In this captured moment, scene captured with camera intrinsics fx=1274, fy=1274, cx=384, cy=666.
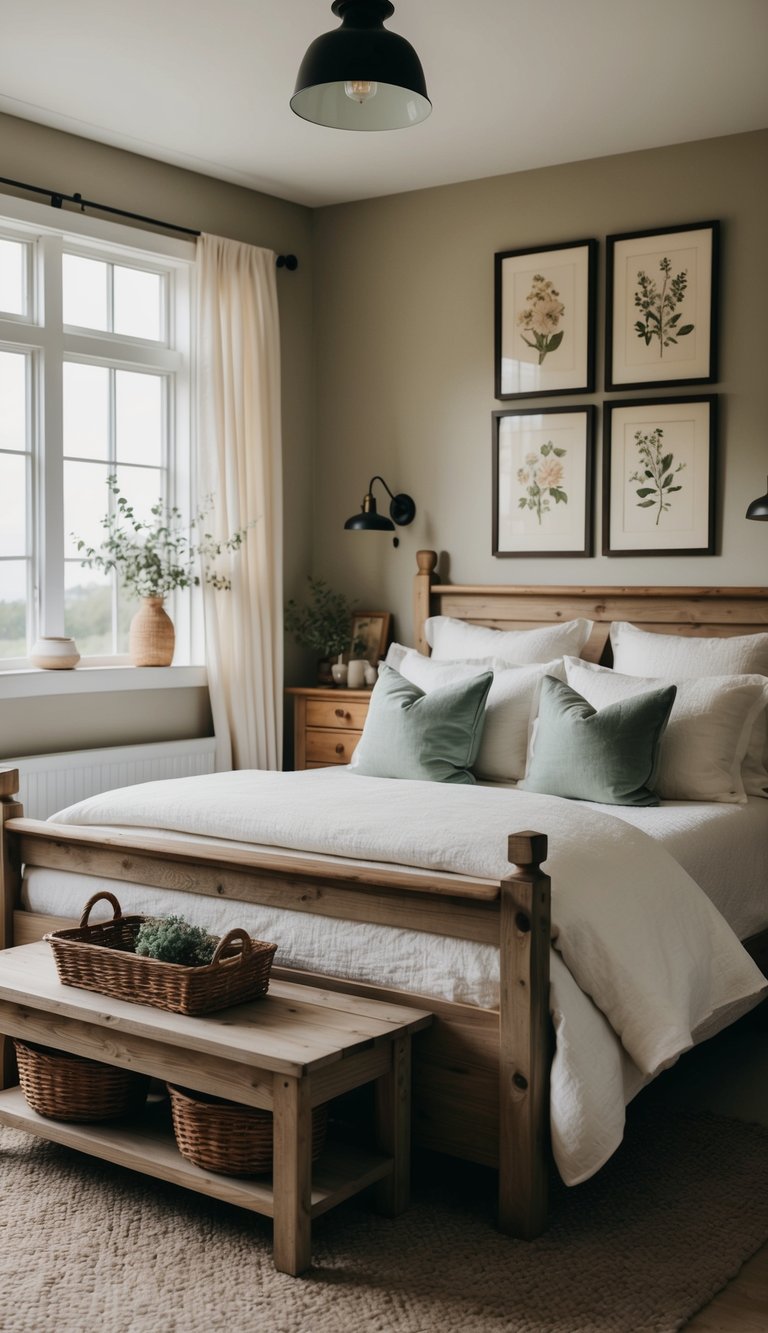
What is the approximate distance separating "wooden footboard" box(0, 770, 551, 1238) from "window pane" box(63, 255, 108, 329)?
7.81 ft

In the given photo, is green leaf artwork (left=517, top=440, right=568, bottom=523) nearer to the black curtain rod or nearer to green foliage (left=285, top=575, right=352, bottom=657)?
green foliage (left=285, top=575, right=352, bottom=657)

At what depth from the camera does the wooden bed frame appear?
96.1 inches

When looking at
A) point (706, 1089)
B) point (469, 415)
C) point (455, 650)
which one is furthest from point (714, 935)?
point (469, 415)

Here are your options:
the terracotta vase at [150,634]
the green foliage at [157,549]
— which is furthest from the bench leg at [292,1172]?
the green foliage at [157,549]

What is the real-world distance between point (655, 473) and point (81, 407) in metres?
2.07

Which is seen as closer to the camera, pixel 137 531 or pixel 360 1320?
pixel 360 1320

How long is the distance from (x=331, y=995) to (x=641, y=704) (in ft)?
4.36

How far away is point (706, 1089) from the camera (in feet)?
10.8

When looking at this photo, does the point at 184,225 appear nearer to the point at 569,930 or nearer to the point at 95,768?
the point at 95,768

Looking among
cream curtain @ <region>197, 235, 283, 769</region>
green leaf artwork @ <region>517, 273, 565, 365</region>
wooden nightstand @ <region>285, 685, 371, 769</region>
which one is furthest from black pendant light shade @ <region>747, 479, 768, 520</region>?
cream curtain @ <region>197, 235, 283, 769</region>

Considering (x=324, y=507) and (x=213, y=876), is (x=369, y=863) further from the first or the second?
(x=324, y=507)

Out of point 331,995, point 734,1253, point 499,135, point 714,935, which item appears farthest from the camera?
point 499,135

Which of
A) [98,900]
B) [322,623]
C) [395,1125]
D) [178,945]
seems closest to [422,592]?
[322,623]

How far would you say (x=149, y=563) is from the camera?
4.62 m
